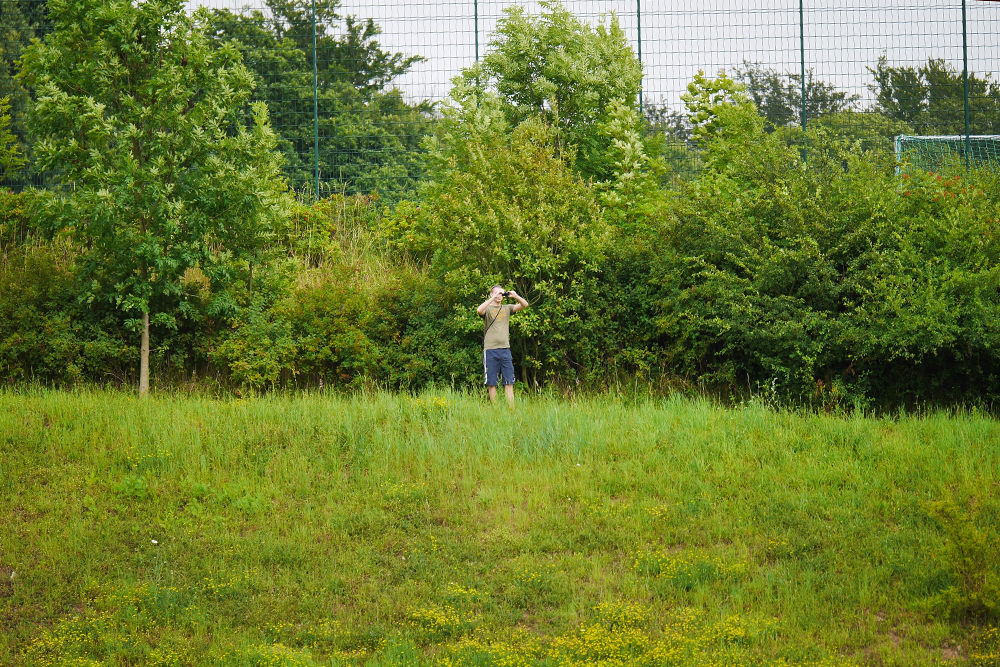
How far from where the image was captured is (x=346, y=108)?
1817 cm

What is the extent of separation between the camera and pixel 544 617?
22.7ft

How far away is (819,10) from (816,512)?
12.9 meters

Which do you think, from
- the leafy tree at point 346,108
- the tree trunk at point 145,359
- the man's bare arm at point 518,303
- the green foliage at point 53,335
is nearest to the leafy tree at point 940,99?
the leafy tree at point 346,108

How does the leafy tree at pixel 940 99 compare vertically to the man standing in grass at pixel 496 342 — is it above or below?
above

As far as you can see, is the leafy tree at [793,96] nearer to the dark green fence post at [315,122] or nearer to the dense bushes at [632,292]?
the dense bushes at [632,292]

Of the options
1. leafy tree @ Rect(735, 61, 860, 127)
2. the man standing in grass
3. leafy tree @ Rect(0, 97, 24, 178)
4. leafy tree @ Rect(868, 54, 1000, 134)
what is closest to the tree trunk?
the man standing in grass

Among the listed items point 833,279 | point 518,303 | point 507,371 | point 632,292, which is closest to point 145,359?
point 507,371

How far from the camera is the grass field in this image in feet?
21.6

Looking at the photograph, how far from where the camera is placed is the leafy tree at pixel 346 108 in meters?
17.9

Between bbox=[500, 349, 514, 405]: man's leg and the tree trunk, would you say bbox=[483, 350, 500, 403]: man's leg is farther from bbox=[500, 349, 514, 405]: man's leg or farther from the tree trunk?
the tree trunk

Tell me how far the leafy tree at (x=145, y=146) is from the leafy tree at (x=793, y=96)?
10066mm

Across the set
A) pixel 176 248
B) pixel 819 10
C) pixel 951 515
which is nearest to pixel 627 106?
pixel 819 10

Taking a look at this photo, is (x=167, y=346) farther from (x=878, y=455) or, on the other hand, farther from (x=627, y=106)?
(x=878, y=455)

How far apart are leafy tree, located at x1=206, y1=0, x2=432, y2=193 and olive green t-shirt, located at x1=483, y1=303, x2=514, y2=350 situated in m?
6.83
